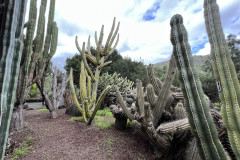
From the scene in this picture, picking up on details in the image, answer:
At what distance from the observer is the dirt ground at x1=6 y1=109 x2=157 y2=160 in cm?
237

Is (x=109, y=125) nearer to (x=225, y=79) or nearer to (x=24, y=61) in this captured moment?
(x=24, y=61)

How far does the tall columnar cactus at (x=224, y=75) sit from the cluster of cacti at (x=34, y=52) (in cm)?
307

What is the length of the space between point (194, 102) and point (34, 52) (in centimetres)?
375

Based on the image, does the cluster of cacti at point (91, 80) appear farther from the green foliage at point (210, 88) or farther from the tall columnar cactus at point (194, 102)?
the green foliage at point (210, 88)

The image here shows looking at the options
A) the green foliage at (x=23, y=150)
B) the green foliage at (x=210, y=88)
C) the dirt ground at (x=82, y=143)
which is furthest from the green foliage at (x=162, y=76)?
the green foliage at (x=23, y=150)

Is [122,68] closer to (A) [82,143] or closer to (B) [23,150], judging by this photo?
(A) [82,143]

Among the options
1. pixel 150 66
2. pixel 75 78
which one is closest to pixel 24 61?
pixel 150 66

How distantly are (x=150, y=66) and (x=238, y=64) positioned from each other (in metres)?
10.3

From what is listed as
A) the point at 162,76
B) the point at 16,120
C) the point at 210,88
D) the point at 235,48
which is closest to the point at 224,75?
the point at 16,120

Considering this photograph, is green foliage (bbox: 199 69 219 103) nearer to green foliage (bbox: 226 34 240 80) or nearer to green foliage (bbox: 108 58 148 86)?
green foliage (bbox: 226 34 240 80)

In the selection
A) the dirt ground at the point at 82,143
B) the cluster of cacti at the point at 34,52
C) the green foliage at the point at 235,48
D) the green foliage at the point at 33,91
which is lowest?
the dirt ground at the point at 82,143

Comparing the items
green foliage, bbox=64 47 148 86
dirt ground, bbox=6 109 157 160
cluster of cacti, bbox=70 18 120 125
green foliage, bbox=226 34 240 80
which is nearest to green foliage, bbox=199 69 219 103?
green foliage, bbox=226 34 240 80

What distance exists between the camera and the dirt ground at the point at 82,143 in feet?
7.79

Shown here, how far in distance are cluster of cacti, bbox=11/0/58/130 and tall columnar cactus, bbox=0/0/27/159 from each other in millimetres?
1585
